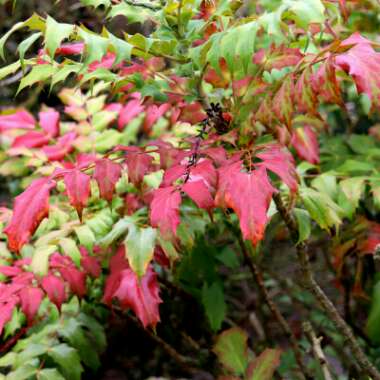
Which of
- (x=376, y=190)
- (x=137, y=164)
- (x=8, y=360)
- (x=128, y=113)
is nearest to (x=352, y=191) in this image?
(x=376, y=190)

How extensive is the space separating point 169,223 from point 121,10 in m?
0.39

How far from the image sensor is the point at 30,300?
3.66 ft

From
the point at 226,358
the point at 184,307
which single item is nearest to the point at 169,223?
the point at 226,358

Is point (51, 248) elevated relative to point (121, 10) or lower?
lower

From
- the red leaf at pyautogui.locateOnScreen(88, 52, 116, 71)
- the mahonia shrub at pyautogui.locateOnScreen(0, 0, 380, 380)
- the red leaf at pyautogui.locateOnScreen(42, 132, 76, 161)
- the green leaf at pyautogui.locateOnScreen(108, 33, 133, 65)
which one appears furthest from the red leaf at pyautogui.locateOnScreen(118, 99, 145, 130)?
the green leaf at pyautogui.locateOnScreen(108, 33, 133, 65)

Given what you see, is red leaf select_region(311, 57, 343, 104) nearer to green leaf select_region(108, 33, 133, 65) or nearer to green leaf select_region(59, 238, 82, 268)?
green leaf select_region(108, 33, 133, 65)

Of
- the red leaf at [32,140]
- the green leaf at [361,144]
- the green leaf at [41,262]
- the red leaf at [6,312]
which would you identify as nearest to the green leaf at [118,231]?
the green leaf at [41,262]

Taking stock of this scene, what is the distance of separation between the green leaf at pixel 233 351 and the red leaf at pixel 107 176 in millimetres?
465

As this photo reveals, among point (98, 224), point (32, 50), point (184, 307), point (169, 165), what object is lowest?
point (184, 307)

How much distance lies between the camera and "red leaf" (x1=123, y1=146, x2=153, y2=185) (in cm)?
99

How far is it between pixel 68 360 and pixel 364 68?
2.74ft

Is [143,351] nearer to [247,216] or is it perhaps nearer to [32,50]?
[247,216]

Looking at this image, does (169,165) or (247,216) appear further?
(169,165)

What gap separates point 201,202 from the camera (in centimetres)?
88
